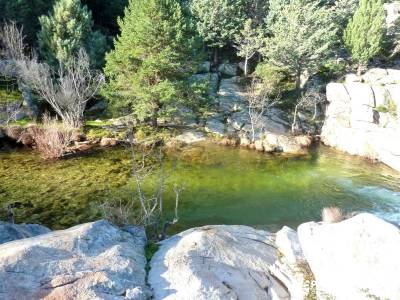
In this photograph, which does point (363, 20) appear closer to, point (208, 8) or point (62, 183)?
point (208, 8)

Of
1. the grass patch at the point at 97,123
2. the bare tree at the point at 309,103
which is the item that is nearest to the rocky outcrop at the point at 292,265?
the grass patch at the point at 97,123

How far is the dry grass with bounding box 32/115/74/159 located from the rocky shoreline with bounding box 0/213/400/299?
17383mm

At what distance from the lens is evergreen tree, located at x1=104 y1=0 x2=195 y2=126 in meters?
29.4

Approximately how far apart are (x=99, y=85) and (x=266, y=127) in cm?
1424

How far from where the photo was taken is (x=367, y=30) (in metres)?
36.8

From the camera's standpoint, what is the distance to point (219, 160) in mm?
27406

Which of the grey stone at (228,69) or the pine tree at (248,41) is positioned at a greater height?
the pine tree at (248,41)

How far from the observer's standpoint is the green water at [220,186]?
19.0m

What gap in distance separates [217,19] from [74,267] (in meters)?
36.8

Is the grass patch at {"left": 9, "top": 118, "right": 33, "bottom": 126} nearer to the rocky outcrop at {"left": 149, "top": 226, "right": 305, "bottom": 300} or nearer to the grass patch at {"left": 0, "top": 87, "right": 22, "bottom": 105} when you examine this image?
the grass patch at {"left": 0, "top": 87, "right": 22, "bottom": 105}

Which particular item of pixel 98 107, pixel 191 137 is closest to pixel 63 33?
pixel 98 107

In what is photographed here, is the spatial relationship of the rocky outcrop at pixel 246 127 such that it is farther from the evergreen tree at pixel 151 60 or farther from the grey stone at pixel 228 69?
the evergreen tree at pixel 151 60

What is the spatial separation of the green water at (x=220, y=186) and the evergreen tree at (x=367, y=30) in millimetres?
13105

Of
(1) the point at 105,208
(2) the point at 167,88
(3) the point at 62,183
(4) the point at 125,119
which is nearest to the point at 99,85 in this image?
(4) the point at 125,119
